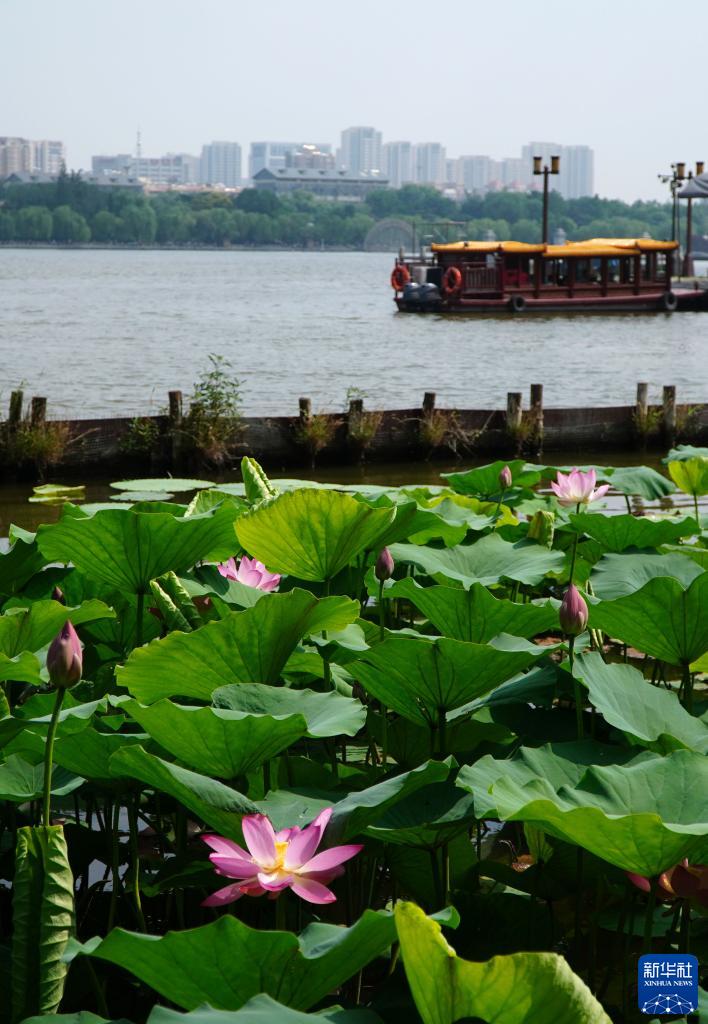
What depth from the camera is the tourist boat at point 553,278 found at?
35.0 meters

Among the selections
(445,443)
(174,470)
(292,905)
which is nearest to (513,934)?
(292,905)

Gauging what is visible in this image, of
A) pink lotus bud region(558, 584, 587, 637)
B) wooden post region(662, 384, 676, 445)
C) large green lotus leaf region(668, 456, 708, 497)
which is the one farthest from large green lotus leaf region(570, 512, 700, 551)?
wooden post region(662, 384, 676, 445)

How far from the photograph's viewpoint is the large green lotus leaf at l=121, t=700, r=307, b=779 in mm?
1632

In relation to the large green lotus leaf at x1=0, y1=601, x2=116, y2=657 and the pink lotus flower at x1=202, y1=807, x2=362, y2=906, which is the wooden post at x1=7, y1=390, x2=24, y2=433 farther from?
the pink lotus flower at x1=202, y1=807, x2=362, y2=906

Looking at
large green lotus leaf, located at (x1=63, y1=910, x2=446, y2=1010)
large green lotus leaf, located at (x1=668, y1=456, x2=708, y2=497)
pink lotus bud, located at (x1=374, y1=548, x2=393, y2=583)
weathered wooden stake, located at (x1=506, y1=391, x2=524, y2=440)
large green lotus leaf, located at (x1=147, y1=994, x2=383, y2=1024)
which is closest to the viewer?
large green lotus leaf, located at (x1=147, y1=994, x2=383, y2=1024)

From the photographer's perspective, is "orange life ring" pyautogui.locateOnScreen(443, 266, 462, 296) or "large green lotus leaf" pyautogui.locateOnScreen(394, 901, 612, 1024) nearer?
"large green lotus leaf" pyautogui.locateOnScreen(394, 901, 612, 1024)

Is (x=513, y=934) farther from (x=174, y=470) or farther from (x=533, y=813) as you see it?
(x=174, y=470)

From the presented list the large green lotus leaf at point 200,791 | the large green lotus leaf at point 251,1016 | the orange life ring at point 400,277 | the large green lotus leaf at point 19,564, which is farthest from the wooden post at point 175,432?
the orange life ring at point 400,277

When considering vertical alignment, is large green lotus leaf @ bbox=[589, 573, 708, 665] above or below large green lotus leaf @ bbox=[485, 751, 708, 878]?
above

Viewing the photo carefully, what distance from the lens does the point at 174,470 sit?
11164mm

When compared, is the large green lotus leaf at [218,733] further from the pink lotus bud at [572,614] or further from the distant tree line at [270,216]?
the distant tree line at [270,216]

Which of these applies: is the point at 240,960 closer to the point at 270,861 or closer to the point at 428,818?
the point at 270,861

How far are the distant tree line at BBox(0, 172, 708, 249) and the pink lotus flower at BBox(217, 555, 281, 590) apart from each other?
4522 inches

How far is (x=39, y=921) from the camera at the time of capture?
1487 millimetres
